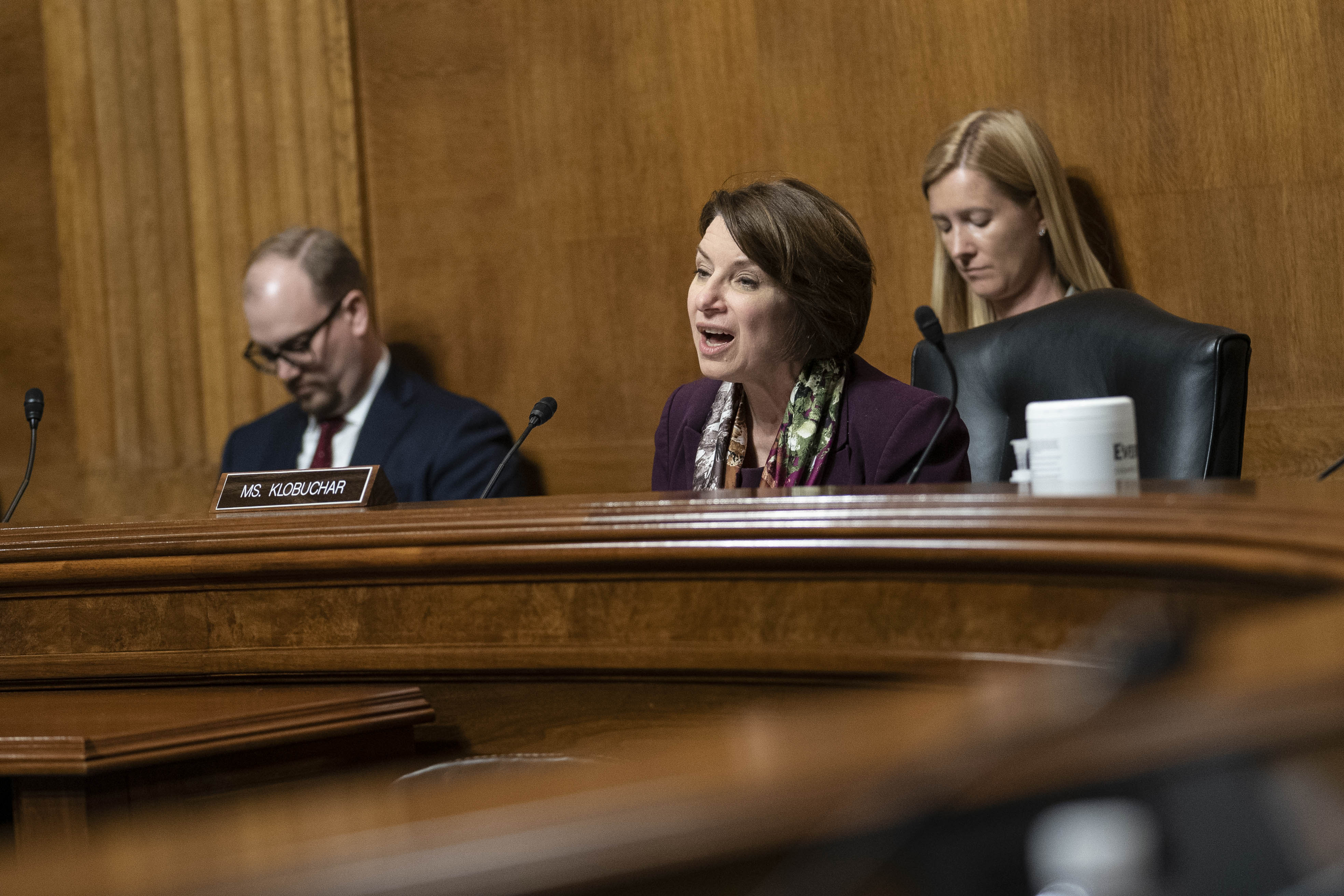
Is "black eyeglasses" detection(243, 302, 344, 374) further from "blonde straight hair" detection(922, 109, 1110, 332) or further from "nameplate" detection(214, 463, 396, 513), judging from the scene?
"nameplate" detection(214, 463, 396, 513)

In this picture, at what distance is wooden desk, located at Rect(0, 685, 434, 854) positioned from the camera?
113 centimetres

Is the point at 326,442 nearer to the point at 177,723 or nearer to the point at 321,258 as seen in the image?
the point at 321,258

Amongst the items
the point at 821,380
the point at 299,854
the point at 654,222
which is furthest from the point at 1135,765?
the point at 654,222

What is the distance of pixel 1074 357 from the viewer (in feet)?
7.58

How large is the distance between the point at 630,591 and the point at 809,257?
1149 mm

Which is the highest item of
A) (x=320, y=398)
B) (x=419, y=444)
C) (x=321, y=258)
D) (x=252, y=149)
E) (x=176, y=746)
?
(x=252, y=149)

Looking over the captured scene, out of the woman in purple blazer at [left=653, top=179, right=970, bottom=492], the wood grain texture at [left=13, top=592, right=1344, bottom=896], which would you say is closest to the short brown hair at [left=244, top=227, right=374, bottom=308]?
the woman in purple blazer at [left=653, top=179, right=970, bottom=492]

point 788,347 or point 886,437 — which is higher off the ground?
point 788,347

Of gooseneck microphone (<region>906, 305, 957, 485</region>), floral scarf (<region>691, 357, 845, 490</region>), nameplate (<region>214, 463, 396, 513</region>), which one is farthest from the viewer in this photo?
floral scarf (<region>691, 357, 845, 490</region>)

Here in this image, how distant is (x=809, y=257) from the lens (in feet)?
7.45

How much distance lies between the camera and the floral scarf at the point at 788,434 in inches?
85.3

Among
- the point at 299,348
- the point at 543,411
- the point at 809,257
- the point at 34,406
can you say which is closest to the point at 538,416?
the point at 543,411

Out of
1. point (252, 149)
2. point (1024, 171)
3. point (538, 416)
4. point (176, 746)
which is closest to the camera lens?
point (176, 746)

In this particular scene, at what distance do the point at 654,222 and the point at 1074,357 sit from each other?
150 cm
